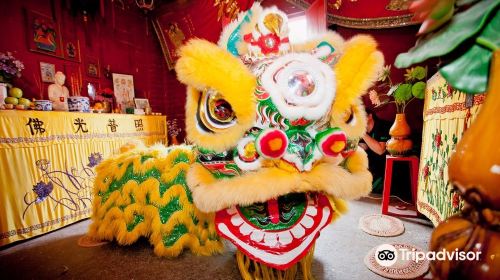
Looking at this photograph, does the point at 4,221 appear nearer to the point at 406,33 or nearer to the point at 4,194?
the point at 4,194

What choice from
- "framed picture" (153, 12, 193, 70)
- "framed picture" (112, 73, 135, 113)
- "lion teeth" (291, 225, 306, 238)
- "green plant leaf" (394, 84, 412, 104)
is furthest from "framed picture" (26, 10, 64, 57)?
"green plant leaf" (394, 84, 412, 104)

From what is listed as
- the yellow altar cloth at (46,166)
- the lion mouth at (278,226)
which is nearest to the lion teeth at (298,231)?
the lion mouth at (278,226)

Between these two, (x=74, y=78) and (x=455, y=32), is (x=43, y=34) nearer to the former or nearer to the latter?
(x=74, y=78)

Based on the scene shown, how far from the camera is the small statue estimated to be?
2.36 metres

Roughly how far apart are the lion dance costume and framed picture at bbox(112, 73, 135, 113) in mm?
3277

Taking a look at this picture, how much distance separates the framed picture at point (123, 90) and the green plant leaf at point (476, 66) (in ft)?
12.8

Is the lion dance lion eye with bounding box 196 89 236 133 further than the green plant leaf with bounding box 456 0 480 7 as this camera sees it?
Yes

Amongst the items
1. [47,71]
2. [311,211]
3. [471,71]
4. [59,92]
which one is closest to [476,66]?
[471,71]

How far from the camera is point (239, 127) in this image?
0.79 metres

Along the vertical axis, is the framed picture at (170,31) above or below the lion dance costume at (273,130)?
above

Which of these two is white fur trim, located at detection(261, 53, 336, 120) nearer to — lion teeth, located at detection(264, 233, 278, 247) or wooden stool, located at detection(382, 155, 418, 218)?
lion teeth, located at detection(264, 233, 278, 247)

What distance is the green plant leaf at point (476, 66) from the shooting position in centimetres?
34

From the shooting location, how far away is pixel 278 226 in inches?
34.0

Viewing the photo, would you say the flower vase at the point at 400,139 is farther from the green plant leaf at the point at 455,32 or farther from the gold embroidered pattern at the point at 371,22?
the green plant leaf at the point at 455,32
